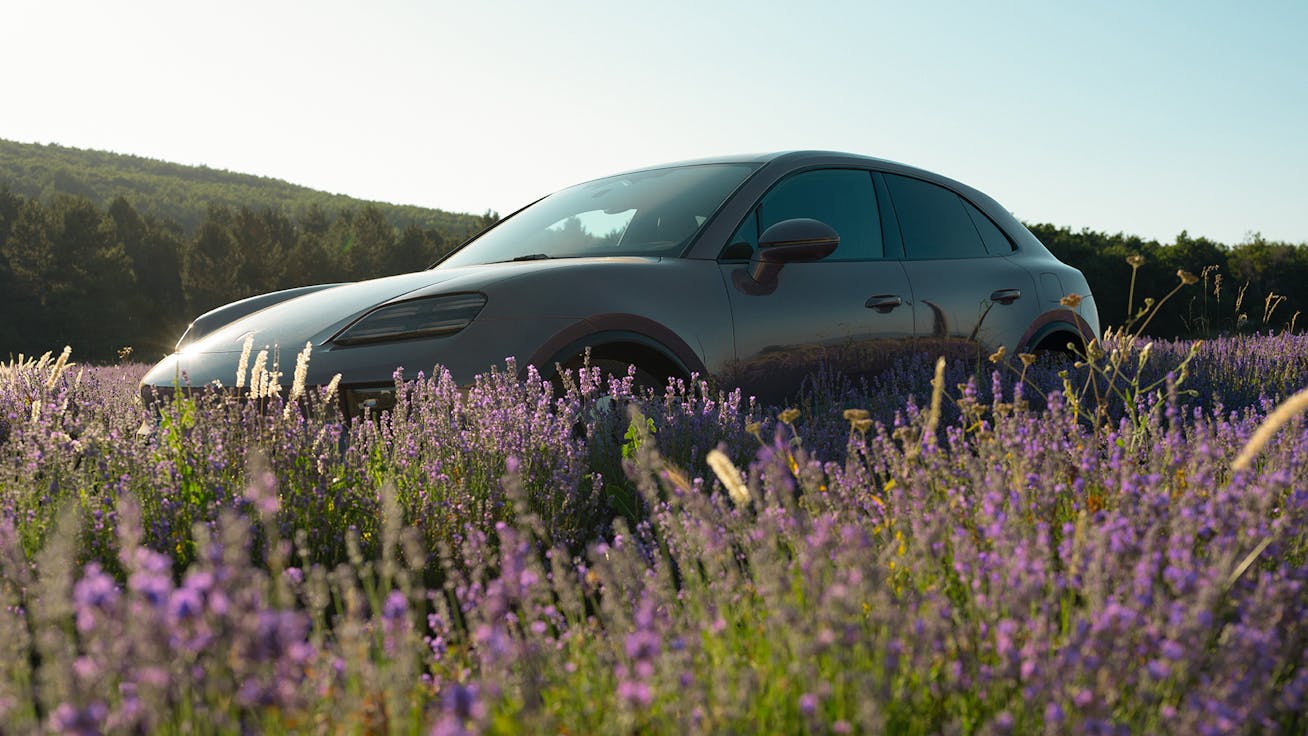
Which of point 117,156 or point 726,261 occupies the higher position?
point 117,156

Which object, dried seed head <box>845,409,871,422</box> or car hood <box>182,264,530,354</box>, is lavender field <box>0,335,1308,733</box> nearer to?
dried seed head <box>845,409,871,422</box>

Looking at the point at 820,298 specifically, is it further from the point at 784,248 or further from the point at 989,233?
the point at 989,233

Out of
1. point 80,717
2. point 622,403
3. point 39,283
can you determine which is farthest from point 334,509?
point 39,283

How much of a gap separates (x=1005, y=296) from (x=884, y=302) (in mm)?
1180

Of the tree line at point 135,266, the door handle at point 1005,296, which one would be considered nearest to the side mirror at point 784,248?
the door handle at point 1005,296

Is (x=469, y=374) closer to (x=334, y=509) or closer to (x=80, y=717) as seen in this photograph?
(x=334, y=509)

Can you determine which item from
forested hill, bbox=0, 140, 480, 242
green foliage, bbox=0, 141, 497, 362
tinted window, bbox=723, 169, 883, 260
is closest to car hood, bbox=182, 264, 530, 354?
tinted window, bbox=723, 169, 883, 260

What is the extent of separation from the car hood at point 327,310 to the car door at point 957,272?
2443 millimetres

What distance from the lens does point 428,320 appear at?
3.95 meters

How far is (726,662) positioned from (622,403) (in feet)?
7.82

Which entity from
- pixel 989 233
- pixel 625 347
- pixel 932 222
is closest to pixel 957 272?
pixel 932 222

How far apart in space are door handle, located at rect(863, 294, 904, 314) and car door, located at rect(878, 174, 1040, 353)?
0.18 meters

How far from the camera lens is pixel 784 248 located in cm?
454

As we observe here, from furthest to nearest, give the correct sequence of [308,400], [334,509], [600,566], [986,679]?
[308,400] → [334,509] → [600,566] → [986,679]
